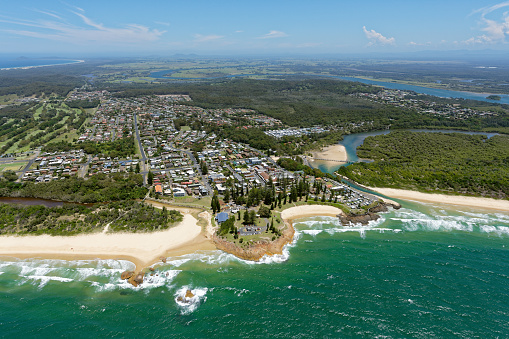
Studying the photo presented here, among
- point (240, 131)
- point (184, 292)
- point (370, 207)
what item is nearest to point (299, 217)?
point (370, 207)

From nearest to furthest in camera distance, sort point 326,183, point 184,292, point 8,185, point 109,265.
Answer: point 184,292 < point 109,265 < point 8,185 < point 326,183

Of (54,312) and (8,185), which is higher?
(8,185)

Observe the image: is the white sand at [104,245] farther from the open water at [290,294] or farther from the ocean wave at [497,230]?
the ocean wave at [497,230]

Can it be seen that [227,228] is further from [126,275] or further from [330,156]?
[330,156]

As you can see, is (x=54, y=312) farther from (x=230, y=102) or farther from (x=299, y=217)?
(x=230, y=102)

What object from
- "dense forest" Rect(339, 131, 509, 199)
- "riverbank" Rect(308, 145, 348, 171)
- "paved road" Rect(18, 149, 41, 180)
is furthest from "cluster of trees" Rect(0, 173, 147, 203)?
"dense forest" Rect(339, 131, 509, 199)
